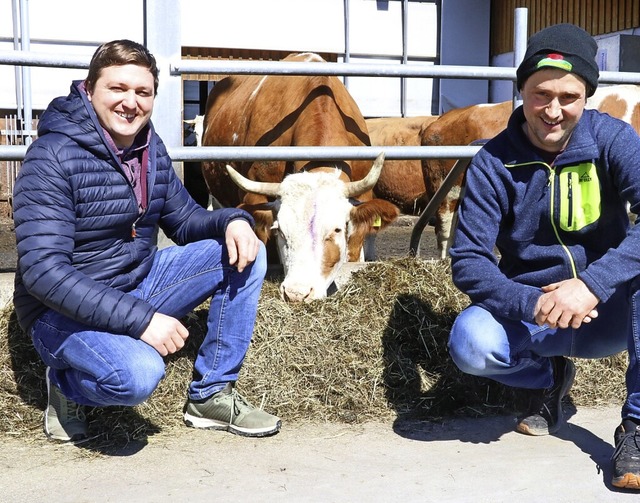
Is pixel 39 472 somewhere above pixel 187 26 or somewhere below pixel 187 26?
below

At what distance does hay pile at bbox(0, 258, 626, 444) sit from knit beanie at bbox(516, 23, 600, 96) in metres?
1.33

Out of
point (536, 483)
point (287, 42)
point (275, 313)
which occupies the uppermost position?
point (287, 42)

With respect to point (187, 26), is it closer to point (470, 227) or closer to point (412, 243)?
point (412, 243)

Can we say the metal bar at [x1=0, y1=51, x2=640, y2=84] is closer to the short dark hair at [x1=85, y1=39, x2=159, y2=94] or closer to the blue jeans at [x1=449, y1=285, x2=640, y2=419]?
the short dark hair at [x1=85, y1=39, x2=159, y2=94]

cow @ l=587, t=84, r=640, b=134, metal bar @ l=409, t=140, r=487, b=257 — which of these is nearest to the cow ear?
metal bar @ l=409, t=140, r=487, b=257

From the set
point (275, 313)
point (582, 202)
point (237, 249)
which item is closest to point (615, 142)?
point (582, 202)

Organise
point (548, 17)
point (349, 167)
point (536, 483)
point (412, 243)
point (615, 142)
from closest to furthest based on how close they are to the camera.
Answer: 1. point (536, 483)
2. point (615, 142)
3. point (412, 243)
4. point (349, 167)
5. point (548, 17)

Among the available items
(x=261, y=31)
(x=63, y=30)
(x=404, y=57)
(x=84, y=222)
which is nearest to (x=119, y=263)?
(x=84, y=222)

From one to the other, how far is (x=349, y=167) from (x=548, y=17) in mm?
9966

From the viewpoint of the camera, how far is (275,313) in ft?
12.9

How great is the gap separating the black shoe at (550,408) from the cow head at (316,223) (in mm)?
1407

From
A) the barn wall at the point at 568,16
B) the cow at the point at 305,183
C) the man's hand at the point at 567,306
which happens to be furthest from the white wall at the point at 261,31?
the man's hand at the point at 567,306

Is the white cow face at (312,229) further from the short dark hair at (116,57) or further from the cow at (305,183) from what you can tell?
the short dark hair at (116,57)

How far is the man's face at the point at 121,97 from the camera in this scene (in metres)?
2.96
